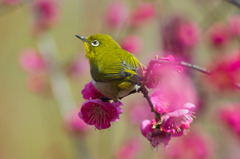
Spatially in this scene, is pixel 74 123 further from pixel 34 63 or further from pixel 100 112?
pixel 100 112

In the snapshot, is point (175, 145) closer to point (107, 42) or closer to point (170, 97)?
point (107, 42)

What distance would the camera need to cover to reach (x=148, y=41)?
20.4 ft

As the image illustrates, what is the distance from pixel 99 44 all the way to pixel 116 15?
2.13 m

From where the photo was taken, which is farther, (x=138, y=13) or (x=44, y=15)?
(x=44, y=15)

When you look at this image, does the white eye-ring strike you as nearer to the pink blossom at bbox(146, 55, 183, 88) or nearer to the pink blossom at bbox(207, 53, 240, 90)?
the pink blossom at bbox(146, 55, 183, 88)

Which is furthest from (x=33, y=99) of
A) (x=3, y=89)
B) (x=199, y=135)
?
(x=199, y=135)

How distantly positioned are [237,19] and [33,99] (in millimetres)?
4640

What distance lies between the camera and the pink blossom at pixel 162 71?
4.31ft

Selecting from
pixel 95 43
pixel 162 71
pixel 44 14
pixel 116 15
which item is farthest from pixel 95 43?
pixel 44 14

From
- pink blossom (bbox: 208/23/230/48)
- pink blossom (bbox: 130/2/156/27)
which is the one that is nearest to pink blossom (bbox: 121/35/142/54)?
pink blossom (bbox: 130/2/156/27)

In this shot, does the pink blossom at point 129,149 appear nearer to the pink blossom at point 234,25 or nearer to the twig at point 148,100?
the pink blossom at point 234,25

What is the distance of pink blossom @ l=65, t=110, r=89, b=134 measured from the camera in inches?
134

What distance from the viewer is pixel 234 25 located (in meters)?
3.13

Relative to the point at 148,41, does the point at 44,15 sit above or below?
above
